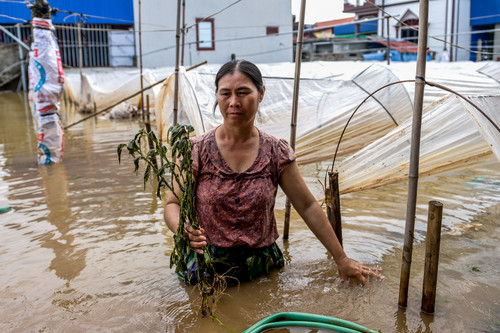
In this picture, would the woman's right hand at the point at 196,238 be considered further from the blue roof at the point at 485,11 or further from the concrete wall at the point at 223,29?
the blue roof at the point at 485,11

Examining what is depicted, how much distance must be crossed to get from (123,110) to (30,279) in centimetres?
790

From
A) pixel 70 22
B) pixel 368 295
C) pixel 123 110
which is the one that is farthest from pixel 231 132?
pixel 70 22

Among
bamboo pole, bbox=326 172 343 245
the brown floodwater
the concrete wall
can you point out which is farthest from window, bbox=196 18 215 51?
bamboo pole, bbox=326 172 343 245

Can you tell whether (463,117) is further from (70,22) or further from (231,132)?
(70,22)

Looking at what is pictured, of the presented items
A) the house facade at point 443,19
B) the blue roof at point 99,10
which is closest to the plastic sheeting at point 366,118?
the blue roof at point 99,10

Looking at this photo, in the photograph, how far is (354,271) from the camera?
2293 millimetres

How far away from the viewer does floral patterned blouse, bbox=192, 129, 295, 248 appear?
2.21m

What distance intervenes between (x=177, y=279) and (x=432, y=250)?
1.31 m

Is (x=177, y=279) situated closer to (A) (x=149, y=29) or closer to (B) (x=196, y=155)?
(B) (x=196, y=155)

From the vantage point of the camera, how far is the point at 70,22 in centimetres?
1748

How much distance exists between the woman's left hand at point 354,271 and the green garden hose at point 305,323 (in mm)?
328

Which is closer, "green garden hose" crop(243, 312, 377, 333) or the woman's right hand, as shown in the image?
the woman's right hand

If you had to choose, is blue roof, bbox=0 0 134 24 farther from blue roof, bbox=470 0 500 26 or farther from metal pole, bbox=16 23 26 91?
blue roof, bbox=470 0 500 26

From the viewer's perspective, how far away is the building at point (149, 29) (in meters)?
17.4
